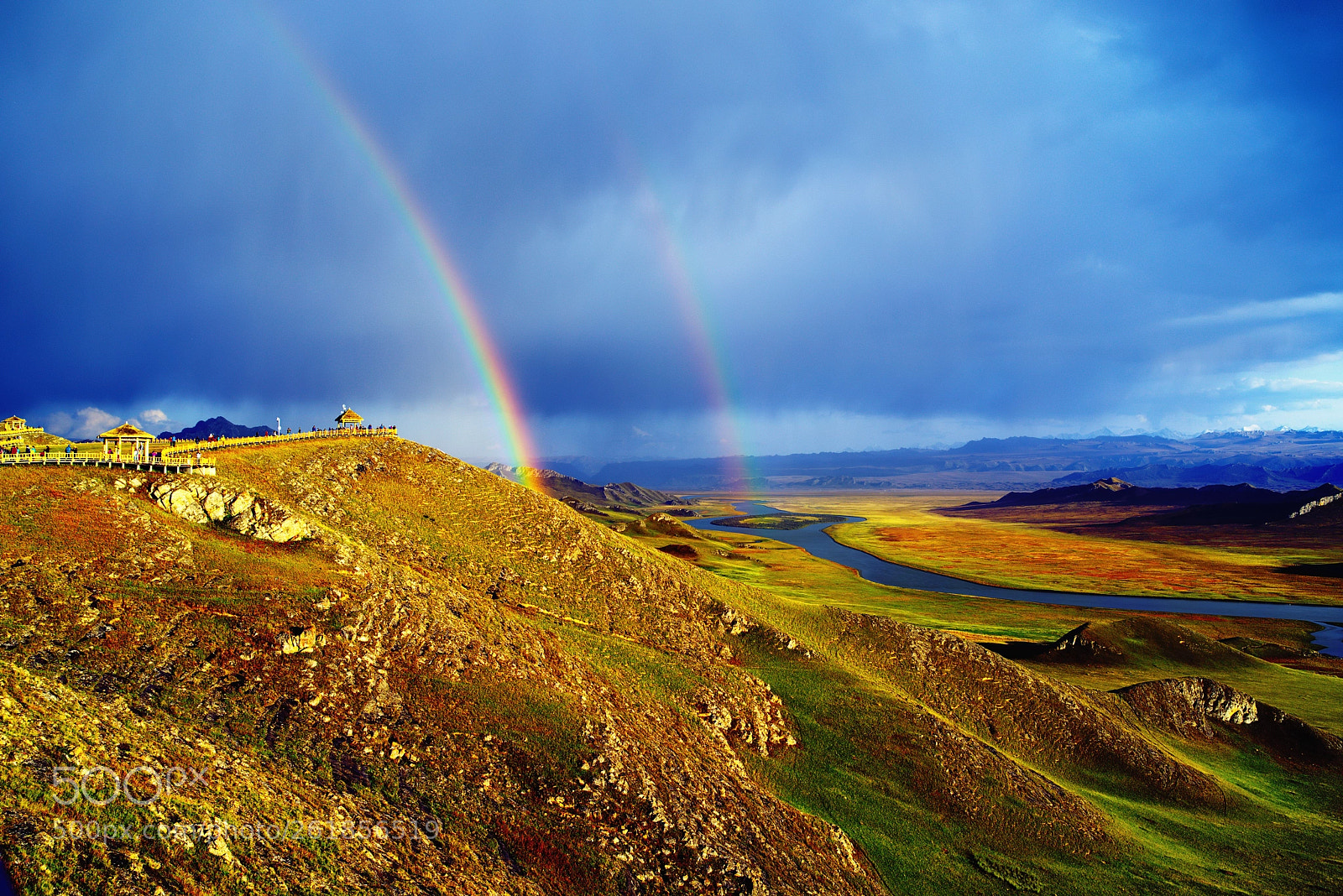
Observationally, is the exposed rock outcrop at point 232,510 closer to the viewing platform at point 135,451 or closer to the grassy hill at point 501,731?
the grassy hill at point 501,731

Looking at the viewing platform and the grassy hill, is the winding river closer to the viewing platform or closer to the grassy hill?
the grassy hill

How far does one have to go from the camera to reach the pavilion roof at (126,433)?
51219mm

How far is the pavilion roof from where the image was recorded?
51.2m

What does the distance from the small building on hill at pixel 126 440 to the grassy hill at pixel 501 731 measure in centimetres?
577

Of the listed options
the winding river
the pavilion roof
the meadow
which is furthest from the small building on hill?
the winding river

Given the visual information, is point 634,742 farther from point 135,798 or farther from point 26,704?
point 26,704

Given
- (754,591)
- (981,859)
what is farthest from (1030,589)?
(981,859)

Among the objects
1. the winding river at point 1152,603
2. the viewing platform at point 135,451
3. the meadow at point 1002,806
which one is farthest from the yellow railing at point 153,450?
the winding river at point 1152,603

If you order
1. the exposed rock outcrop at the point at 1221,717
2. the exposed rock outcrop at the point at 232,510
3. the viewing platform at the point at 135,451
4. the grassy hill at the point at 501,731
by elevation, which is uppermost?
the viewing platform at the point at 135,451

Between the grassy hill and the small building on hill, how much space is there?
5767 millimetres

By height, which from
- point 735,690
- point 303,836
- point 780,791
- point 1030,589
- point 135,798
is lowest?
point 1030,589

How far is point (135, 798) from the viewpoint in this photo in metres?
17.0

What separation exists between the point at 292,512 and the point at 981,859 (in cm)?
4922

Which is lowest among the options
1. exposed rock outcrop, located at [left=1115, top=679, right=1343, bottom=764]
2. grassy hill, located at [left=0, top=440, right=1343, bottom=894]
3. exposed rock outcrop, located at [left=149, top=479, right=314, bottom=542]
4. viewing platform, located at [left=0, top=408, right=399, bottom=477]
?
exposed rock outcrop, located at [left=1115, top=679, right=1343, bottom=764]
